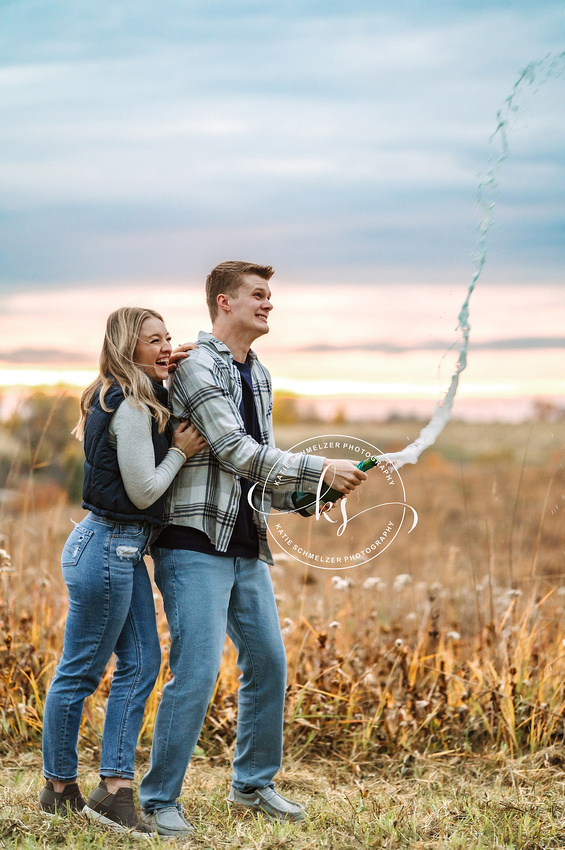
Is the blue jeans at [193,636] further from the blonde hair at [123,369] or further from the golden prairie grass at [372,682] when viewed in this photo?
the golden prairie grass at [372,682]

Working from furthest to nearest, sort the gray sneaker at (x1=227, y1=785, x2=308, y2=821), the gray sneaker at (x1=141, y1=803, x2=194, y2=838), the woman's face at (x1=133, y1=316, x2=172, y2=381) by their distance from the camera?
the gray sneaker at (x1=227, y1=785, x2=308, y2=821) → the woman's face at (x1=133, y1=316, x2=172, y2=381) → the gray sneaker at (x1=141, y1=803, x2=194, y2=838)

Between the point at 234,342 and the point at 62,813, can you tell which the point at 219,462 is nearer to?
the point at 234,342

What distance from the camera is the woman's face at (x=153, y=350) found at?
3082 mm

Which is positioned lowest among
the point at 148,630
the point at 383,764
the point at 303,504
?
the point at 383,764

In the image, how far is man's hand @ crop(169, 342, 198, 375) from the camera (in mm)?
3154

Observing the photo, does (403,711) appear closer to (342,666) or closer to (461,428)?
(342,666)

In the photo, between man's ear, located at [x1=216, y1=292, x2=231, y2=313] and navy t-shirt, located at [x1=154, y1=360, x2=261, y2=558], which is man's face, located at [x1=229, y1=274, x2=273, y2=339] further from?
navy t-shirt, located at [x1=154, y1=360, x2=261, y2=558]

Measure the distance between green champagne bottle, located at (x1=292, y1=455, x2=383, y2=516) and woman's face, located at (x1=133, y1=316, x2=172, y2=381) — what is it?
0.71 meters

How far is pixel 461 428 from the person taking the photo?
22.0m

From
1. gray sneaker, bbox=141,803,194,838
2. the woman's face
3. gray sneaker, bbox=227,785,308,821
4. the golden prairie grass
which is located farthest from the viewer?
the golden prairie grass

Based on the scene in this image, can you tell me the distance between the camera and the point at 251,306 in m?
3.17

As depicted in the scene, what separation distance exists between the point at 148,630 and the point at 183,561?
0.33 m

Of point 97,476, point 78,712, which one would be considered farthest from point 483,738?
point 97,476

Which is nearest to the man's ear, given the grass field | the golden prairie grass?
the grass field
